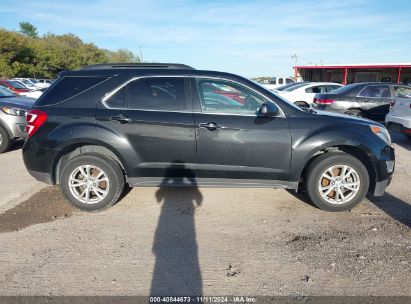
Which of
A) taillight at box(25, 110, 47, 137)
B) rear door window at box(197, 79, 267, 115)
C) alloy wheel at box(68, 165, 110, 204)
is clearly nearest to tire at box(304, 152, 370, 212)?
rear door window at box(197, 79, 267, 115)

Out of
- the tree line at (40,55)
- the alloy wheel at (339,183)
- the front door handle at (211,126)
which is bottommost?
the alloy wheel at (339,183)

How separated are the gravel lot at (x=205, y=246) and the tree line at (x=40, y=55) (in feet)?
154

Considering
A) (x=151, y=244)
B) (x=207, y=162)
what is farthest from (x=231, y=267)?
(x=207, y=162)

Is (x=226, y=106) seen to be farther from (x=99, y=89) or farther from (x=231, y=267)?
(x=231, y=267)

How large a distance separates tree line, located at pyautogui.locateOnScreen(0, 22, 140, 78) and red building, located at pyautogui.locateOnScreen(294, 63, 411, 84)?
37.0 meters

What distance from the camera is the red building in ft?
108

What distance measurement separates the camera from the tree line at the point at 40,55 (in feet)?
146

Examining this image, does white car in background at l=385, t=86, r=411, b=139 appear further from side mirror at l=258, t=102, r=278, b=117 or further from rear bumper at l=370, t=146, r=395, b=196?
side mirror at l=258, t=102, r=278, b=117

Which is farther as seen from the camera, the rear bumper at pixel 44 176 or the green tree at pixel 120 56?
the green tree at pixel 120 56

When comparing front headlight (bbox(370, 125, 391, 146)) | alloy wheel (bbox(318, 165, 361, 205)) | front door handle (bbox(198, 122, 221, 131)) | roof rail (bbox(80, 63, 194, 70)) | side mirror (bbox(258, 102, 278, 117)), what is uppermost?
roof rail (bbox(80, 63, 194, 70))

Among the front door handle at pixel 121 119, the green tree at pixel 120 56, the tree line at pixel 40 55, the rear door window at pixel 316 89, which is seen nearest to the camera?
the front door handle at pixel 121 119

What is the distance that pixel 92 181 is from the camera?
4.32 meters

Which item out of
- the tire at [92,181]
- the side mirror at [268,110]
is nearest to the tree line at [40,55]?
the tire at [92,181]

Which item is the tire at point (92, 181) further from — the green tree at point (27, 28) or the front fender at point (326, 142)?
the green tree at point (27, 28)
